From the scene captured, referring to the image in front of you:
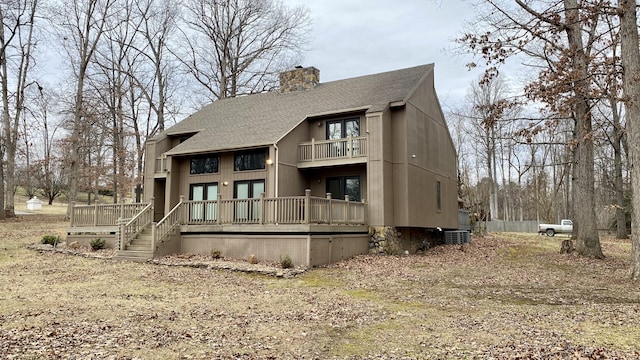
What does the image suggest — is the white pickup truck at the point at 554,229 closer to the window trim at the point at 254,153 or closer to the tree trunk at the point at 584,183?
the tree trunk at the point at 584,183

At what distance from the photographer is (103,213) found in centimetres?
2073

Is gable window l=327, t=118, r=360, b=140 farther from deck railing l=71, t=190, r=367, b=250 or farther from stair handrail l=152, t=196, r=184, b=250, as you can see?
stair handrail l=152, t=196, r=184, b=250

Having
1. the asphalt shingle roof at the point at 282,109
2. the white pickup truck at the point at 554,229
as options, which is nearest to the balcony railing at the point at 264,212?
the asphalt shingle roof at the point at 282,109

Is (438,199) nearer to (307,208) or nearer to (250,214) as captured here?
(307,208)

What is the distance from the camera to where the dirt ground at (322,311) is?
21.7 feet

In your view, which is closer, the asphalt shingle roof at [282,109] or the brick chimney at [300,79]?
the asphalt shingle roof at [282,109]

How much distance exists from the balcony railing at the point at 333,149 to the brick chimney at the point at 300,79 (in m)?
6.42

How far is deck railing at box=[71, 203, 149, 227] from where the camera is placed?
20.2 m

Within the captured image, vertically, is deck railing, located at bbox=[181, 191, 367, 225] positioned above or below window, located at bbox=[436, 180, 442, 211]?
below

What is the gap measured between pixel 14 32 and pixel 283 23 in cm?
1912

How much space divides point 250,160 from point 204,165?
9.15 ft

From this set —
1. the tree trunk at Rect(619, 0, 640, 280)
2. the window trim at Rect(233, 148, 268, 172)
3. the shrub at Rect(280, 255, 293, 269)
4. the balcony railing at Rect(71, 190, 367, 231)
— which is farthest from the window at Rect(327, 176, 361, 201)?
the tree trunk at Rect(619, 0, 640, 280)

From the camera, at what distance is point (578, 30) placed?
17703 millimetres

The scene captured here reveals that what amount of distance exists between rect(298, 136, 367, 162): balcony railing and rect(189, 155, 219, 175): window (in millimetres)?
4367
